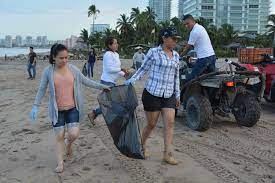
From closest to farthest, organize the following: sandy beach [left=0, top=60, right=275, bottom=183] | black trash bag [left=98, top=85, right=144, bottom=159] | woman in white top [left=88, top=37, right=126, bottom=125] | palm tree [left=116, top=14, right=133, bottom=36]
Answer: sandy beach [left=0, top=60, right=275, bottom=183], black trash bag [left=98, top=85, right=144, bottom=159], woman in white top [left=88, top=37, right=126, bottom=125], palm tree [left=116, top=14, right=133, bottom=36]

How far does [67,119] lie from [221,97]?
3311 millimetres

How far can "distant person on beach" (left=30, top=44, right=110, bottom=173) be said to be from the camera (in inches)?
195

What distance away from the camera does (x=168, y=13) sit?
483 feet

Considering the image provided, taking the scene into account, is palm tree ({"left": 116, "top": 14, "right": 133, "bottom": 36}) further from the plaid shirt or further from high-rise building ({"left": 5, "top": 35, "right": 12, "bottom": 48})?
high-rise building ({"left": 5, "top": 35, "right": 12, "bottom": 48})

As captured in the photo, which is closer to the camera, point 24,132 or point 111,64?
point 111,64

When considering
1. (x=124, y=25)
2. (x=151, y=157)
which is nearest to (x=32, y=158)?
(x=151, y=157)

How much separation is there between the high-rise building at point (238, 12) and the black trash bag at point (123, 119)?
120461 millimetres

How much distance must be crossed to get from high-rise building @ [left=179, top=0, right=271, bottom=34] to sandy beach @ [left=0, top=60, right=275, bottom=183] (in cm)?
11875

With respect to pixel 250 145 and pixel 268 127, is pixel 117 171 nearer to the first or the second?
pixel 250 145

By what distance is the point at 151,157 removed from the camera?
5.62 m

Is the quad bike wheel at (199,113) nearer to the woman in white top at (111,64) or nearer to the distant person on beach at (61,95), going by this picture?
the woman in white top at (111,64)

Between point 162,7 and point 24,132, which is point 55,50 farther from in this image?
point 162,7

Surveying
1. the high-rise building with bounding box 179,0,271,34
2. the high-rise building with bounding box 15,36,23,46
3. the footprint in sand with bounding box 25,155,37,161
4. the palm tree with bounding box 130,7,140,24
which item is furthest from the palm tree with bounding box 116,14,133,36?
the high-rise building with bounding box 15,36,23,46

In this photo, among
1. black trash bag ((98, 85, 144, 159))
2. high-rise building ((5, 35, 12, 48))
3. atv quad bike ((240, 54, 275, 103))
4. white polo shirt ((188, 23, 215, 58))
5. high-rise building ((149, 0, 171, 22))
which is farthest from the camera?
high-rise building ((5, 35, 12, 48))
